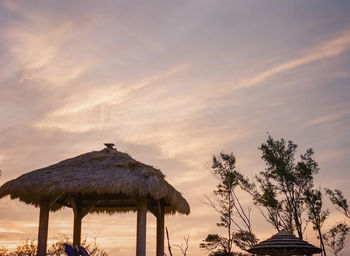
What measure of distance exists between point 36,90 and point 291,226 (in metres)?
12.0

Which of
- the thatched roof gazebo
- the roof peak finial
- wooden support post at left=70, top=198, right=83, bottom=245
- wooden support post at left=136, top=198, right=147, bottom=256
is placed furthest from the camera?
the roof peak finial

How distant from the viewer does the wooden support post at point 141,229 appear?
882 cm

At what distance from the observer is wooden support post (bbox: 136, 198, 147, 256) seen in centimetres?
882

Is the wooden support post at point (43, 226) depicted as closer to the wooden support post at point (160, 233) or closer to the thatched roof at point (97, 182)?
A: the thatched roof at point (97, 182)

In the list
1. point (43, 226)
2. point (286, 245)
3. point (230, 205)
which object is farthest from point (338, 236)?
point (43, 226)

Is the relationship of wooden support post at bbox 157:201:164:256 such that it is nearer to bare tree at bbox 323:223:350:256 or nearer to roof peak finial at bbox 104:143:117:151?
roof peak finial at bbox 104:143:117:151

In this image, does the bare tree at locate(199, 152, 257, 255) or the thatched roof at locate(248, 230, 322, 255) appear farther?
the bare tree at locate(199, 152, 257, 255)

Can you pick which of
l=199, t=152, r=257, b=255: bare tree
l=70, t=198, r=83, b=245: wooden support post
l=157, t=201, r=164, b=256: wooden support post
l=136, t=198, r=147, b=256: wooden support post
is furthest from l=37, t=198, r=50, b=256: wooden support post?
l=199, t=152, r=257, b=255: bare tree

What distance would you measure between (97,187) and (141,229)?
4.23ft

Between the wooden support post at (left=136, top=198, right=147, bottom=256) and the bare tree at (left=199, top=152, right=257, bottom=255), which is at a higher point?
the bare tree at (left=199, top=152, right=257, bottom=255)

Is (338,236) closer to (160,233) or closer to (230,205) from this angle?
(230,205)

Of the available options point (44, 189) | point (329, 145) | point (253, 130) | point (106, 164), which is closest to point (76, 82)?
point (106, 164)

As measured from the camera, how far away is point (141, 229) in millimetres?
8945

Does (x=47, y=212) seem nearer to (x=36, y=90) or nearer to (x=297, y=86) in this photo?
(x=36, y=90)
